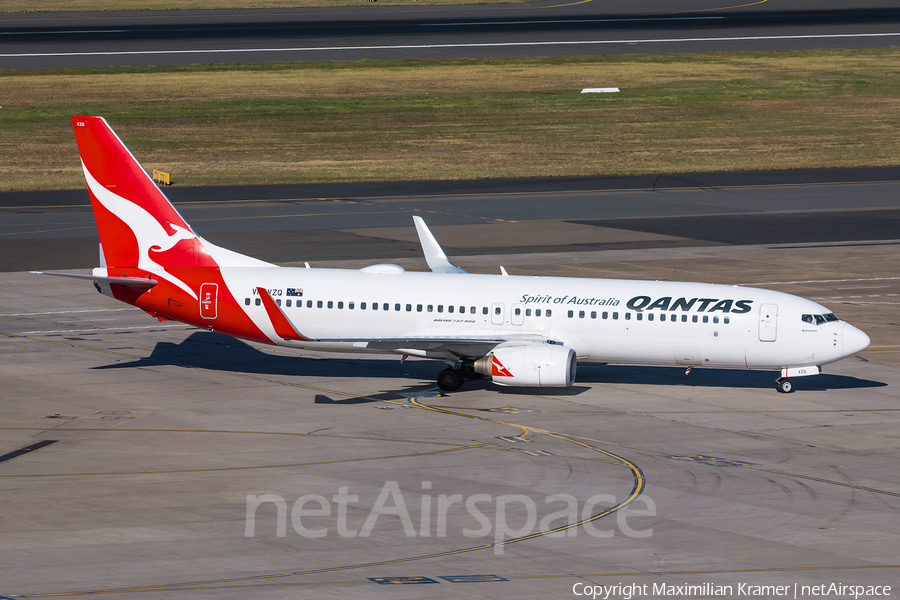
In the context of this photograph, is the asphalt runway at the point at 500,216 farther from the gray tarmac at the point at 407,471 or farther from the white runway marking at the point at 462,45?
the white runway marking at the point at 462,45

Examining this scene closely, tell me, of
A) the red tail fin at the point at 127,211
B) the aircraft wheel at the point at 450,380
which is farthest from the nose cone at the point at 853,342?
the red tail fin at the point at 127,211

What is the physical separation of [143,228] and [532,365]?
53.9 feet

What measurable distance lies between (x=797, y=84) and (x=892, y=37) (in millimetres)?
25028

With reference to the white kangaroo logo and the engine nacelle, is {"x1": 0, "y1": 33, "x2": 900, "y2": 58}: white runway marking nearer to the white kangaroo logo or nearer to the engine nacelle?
the white kangaroo logo

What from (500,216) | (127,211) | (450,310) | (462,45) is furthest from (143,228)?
(462,45)

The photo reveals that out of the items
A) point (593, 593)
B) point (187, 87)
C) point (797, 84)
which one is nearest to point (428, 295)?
point (593, 593)

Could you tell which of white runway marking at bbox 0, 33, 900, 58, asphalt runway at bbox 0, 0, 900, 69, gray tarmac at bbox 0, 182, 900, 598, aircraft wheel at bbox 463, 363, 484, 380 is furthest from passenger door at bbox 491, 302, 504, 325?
white runway marking at bbox 0, 33, 900, 58

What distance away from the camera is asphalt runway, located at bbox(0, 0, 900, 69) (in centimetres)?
13662

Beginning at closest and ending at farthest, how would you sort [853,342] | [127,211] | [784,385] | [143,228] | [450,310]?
[853,342], [784,385], [450,310], [143,228], [127,211]

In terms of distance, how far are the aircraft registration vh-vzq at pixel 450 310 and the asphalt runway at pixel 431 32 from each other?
86.9m

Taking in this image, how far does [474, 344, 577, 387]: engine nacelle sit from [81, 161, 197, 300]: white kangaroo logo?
13.1 m

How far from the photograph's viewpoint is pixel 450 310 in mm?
46188

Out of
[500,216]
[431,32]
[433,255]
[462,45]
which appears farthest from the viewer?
[431,32]

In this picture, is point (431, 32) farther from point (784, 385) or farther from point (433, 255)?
point (784, 385)
